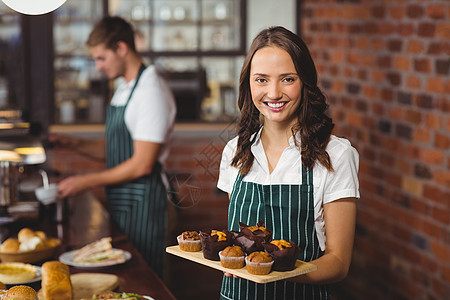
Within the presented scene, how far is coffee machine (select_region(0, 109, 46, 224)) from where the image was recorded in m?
3.18

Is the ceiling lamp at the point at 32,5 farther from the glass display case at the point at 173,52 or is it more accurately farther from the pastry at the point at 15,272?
the glass display case at the point at 173,52

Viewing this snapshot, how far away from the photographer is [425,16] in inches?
129

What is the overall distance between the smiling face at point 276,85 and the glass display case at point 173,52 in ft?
10.1

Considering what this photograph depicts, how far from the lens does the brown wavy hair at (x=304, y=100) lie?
73.2 inches

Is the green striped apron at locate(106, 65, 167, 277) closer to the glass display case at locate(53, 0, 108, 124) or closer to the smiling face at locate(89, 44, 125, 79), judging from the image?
the smiling face at locate(89, 44, 125, 79)

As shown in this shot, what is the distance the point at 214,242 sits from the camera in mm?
1729

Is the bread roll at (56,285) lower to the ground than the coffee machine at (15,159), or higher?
lower

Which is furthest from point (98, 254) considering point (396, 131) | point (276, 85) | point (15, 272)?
point (396, 131)

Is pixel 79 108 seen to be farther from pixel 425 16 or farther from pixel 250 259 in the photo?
pixel 250 259

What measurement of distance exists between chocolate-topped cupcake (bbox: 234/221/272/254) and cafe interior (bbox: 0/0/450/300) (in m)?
0.16

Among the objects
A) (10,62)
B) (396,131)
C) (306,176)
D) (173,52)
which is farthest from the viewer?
(173,52)

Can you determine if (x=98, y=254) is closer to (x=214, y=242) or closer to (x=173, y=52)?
(x=214, y=242)

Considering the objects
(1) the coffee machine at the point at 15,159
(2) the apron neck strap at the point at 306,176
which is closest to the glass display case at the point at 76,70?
(1) the coffee machine at the point at 15,159

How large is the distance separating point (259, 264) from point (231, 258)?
0.08 m
